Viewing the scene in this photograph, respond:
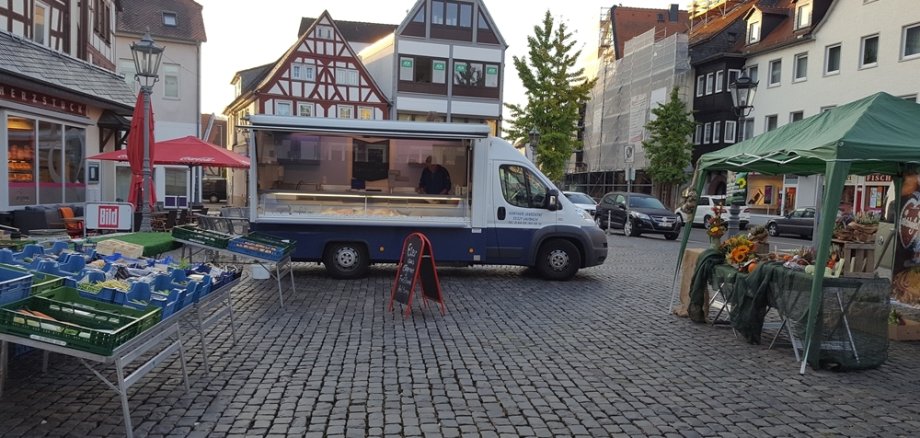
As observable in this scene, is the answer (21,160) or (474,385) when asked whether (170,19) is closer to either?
(21,160)

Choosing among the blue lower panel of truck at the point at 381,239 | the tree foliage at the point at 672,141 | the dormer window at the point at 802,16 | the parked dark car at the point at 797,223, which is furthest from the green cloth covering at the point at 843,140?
the tree foliage at the point at 672,141

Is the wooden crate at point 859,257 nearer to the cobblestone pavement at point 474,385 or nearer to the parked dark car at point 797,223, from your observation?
the cobblestone pavement at point 474,385

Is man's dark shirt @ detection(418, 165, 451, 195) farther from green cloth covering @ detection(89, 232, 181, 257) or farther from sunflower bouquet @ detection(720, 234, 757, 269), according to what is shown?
sunflower bouquet @ detection(720, 234, 757, 269)

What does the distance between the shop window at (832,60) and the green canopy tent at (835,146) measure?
2990 centimetres

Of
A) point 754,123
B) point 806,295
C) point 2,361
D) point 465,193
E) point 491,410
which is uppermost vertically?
point 754,123

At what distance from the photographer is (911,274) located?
27.2 feet

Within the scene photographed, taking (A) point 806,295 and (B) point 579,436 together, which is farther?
(A) point 806,295

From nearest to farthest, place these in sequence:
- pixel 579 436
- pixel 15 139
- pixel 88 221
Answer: pixel 579 436, pixel 88 221, pixel 15 139

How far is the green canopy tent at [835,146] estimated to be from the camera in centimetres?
597

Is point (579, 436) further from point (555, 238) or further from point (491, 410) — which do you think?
point (555, 238)

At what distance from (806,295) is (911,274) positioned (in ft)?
9.97

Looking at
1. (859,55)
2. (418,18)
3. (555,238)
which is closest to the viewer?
(555,238)

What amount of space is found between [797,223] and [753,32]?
17053 mm

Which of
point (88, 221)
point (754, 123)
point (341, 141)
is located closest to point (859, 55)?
point (754, 123)
